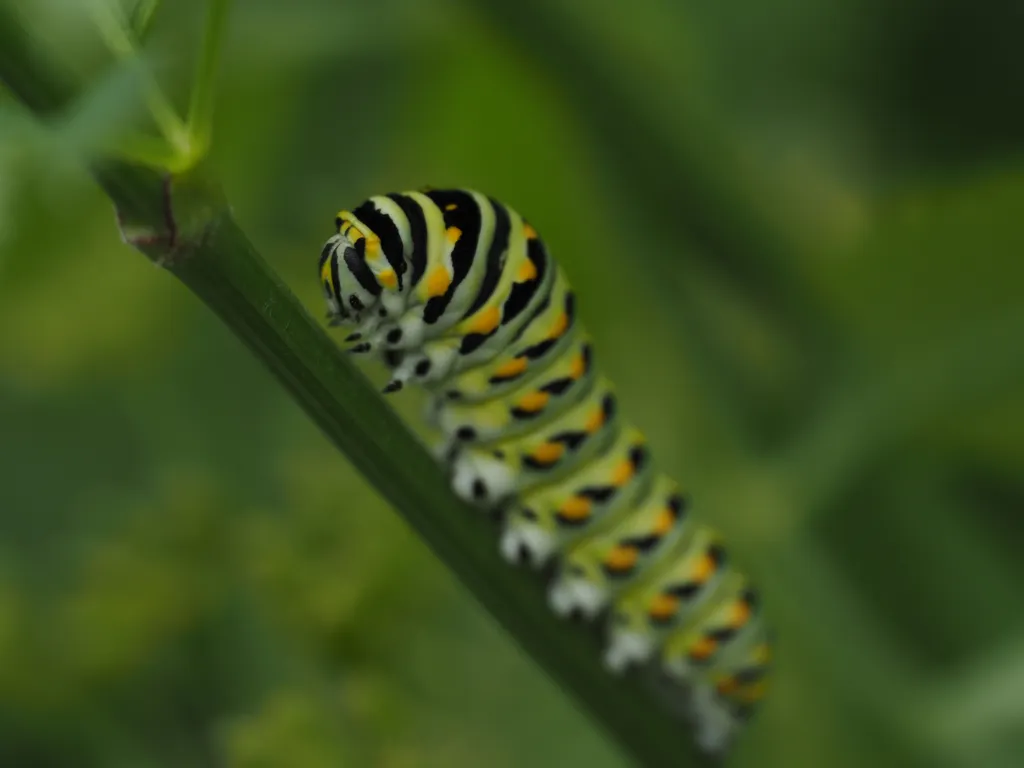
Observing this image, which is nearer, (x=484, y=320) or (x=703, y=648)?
(x=484, y=320)

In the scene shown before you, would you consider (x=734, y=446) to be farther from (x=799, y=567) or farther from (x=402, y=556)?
(x=402, y=556)

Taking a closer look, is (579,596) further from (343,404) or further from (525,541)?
(343,404)

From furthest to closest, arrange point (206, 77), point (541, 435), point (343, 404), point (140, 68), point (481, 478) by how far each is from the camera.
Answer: point (541, 435) < point (481, 478) < point (343, 404) < point (206, 77) < point (140, 68)

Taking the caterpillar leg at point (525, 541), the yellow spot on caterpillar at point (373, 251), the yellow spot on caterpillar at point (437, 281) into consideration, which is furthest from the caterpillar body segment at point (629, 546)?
the yellow spot on caterpillar at point (373, 251)

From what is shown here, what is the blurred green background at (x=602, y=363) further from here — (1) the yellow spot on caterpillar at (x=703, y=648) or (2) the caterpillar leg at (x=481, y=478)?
(1) the yellow spot on caterpillar at (x=703, y=648)

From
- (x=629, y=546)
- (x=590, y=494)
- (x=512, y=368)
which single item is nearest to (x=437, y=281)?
(x=512, y=368)

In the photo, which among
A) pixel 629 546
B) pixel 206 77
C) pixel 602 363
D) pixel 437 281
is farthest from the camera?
pixel 602 363

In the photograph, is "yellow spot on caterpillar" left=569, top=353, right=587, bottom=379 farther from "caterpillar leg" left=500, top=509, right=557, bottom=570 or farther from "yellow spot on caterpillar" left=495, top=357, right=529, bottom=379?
"caterpillar leg" left=500, top=509, right=557, bottom=570

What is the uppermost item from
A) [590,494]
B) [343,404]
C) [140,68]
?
[140,68]

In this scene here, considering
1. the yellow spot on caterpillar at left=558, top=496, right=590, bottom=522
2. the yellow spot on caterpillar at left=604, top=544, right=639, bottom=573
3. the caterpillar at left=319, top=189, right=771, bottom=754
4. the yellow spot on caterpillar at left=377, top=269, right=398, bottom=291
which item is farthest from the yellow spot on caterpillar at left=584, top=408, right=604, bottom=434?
the yellow spot on caterpillar at left=377, top=269, right=398, bottom=291
